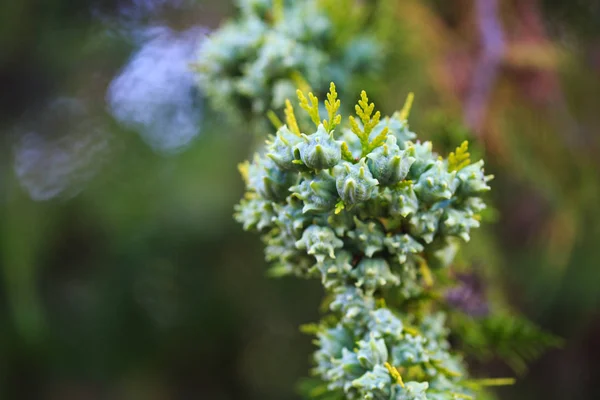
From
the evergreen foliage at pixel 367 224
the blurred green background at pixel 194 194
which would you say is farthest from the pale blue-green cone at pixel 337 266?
the blurred green background at pixel 194 194

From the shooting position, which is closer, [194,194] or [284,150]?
[284,150]

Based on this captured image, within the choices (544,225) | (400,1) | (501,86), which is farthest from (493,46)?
(544,225)

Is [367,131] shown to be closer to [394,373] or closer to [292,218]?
[292,218]

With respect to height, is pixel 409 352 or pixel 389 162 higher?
pixel 389 162

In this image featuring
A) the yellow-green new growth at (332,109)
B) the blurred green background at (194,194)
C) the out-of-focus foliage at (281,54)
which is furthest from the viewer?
the blurred green background at (194,194)

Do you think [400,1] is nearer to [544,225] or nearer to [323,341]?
[544,225]

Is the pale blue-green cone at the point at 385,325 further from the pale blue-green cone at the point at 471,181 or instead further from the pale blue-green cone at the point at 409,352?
the pale blue-green cone at the point at 471,181

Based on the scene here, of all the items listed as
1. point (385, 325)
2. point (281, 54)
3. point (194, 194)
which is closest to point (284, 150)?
point (385, 325)
